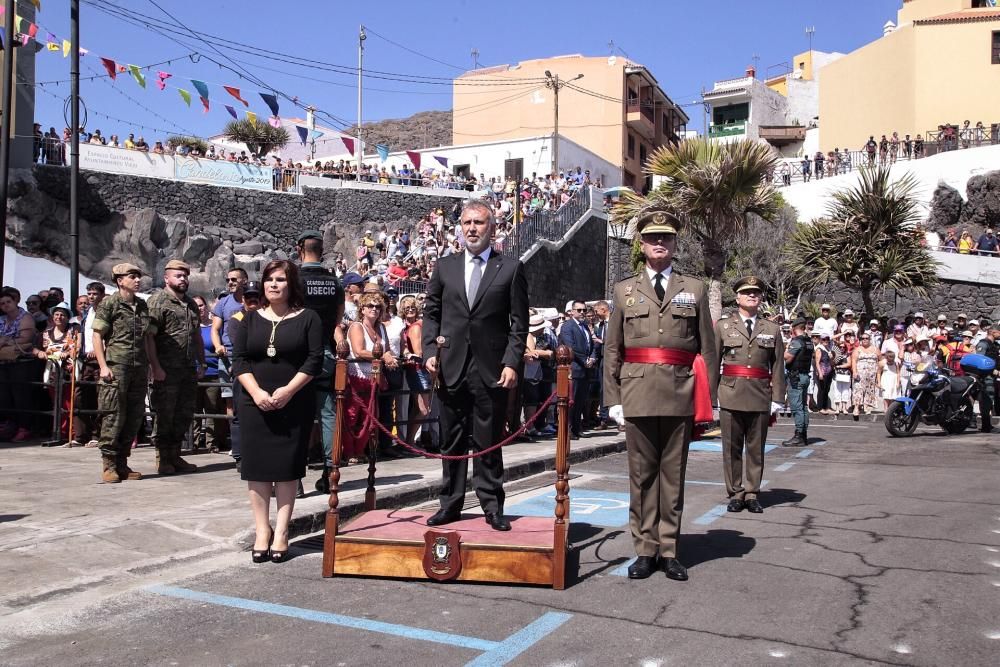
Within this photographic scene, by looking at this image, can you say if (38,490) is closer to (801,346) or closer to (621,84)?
(801,346)

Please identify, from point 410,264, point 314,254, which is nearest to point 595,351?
point 314,254

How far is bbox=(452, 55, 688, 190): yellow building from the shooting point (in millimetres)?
54906

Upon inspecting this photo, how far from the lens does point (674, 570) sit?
17.0 feet

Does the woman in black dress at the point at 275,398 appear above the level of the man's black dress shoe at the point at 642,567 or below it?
above

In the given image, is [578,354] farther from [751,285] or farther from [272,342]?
[272,342]

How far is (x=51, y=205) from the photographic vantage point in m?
32.2

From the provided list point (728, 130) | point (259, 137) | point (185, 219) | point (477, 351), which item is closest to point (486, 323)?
point (477, 351)

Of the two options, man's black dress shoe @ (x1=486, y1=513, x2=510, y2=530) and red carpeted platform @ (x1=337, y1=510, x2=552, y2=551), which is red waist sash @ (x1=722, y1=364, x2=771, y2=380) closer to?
red carpeted platform @ (x1=337, y1=510, x2=552, y2=551)

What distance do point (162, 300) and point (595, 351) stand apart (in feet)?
22.6

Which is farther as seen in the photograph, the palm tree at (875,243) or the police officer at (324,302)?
the palm tree at (875,243)

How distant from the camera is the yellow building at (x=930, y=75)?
43.7 m

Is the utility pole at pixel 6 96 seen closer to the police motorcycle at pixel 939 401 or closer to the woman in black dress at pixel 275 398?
the woman in black dress at pixel 275 398

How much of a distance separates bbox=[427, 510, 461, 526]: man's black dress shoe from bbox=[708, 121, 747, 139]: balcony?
62.0 metres

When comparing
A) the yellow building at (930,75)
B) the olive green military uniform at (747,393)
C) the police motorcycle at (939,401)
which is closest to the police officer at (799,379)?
the police motorcycle at (939,401)
